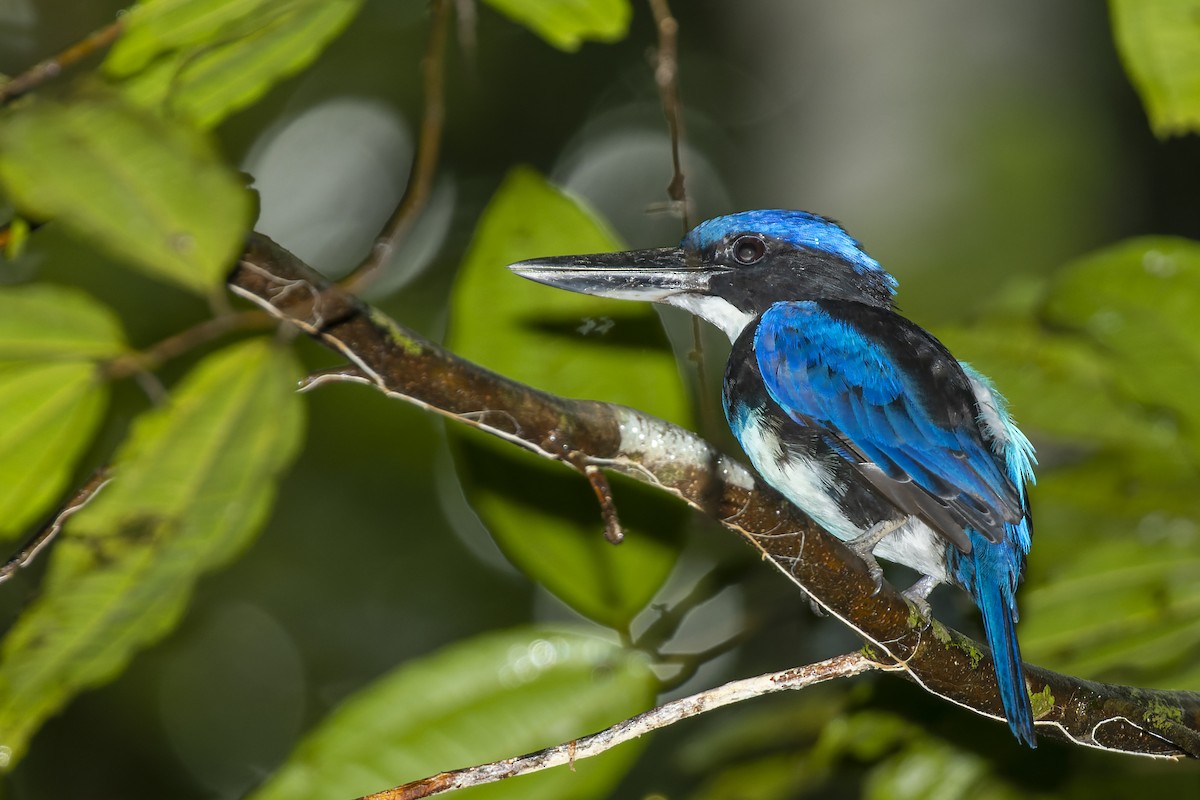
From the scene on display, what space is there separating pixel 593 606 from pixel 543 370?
0.50 m

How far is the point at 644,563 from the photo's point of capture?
229 centimetres

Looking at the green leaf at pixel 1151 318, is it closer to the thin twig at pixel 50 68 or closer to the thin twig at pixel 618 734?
the thin twig at pixel 618 734

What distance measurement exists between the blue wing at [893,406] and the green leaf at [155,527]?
1.12 m

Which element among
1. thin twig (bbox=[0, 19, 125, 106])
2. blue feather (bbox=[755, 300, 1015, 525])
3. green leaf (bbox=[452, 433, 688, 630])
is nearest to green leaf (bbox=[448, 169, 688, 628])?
green leaf (bbox=[452, 433, 688, 630])

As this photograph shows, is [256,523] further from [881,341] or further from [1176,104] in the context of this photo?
[1176,104]

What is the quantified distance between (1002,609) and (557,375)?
0.98 m

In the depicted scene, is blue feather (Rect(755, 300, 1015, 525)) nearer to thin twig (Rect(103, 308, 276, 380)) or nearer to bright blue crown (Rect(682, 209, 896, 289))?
bright blue crown (Rect(682, 209, 896, 289))

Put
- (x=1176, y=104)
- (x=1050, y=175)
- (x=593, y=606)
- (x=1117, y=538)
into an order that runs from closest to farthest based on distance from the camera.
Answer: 1. (x=1176, y=104)
2. (x=593, y=606)
3. (x=1117, y=538)
4. (x=1050, y=175)

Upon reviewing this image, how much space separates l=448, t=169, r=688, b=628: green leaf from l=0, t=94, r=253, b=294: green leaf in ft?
3.07

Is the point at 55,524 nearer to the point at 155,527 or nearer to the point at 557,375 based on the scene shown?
the point at 155,527

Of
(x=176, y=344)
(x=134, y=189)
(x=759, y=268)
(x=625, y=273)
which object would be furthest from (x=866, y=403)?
(x=134, y=189)

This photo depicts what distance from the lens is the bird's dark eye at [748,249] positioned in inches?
113

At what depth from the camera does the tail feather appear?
1.77 metres

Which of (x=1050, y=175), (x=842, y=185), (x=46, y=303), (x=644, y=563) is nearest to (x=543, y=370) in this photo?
(x=644, y=563)
